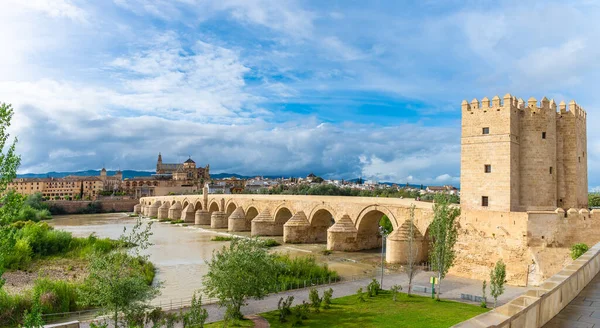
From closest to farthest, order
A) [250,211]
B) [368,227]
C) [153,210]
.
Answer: [368,227]
[250,211]
[153,210]

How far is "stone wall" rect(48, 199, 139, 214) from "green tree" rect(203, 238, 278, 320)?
2756 inches

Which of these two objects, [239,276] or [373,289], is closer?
[239,276]

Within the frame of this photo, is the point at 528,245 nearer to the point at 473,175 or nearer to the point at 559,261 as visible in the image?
the point at 559,261

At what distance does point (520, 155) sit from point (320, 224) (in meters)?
16.9

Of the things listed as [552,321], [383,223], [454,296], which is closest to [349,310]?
[454,296]

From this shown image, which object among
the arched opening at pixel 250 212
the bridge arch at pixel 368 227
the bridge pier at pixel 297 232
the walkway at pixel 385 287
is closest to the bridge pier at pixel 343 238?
the bridge arch at pixel 368 227

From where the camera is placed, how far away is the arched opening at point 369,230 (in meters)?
27.4

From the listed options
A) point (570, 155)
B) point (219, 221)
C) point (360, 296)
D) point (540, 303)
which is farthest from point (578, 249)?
point (219, 221)

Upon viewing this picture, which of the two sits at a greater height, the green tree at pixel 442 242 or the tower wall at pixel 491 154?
the tower wall at pixel 491 154

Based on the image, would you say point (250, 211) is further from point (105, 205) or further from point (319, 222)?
point (105, 205)

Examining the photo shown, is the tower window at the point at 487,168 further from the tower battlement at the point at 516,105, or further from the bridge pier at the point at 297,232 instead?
the bridge pier at the point at 297,232

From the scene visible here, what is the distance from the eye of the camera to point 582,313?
4727mm

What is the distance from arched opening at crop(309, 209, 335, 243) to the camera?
106 ft

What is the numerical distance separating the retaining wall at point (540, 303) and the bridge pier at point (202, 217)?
46238mm
